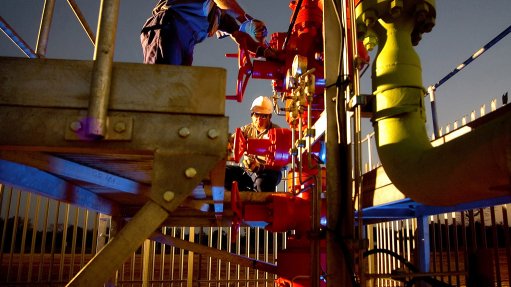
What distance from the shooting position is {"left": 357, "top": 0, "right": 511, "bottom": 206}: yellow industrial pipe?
1635 millimetres

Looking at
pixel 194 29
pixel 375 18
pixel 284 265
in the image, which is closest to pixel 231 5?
pixel 194 29

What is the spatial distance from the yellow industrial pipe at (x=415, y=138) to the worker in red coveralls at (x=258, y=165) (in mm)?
2533

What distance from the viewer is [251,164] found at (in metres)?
6.09

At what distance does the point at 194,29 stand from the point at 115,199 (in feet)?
7.47

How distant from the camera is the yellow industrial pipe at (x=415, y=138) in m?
1.63

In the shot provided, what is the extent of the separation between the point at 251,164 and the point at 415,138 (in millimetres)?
3929

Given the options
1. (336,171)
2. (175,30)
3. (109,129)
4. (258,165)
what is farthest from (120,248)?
(258,165)

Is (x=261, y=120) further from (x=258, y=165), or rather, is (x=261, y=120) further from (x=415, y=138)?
(x=415, y=138)

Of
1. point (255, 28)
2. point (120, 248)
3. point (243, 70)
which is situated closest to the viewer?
point (120, 248)

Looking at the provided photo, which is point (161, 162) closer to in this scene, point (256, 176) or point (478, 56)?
point (478, 56)

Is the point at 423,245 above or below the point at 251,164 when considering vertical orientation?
below

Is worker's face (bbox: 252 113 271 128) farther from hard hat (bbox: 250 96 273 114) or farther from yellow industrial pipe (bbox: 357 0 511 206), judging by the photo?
yellow industrial pipe (bbox: 357 0 511 206)

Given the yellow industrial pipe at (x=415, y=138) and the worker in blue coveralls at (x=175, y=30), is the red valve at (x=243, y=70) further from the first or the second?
the yellow industrial pipe at (x=415, y=138)

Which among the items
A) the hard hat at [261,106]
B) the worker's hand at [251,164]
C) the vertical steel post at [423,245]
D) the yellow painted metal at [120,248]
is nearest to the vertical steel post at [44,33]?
the yellow painted metal at [120,248]
